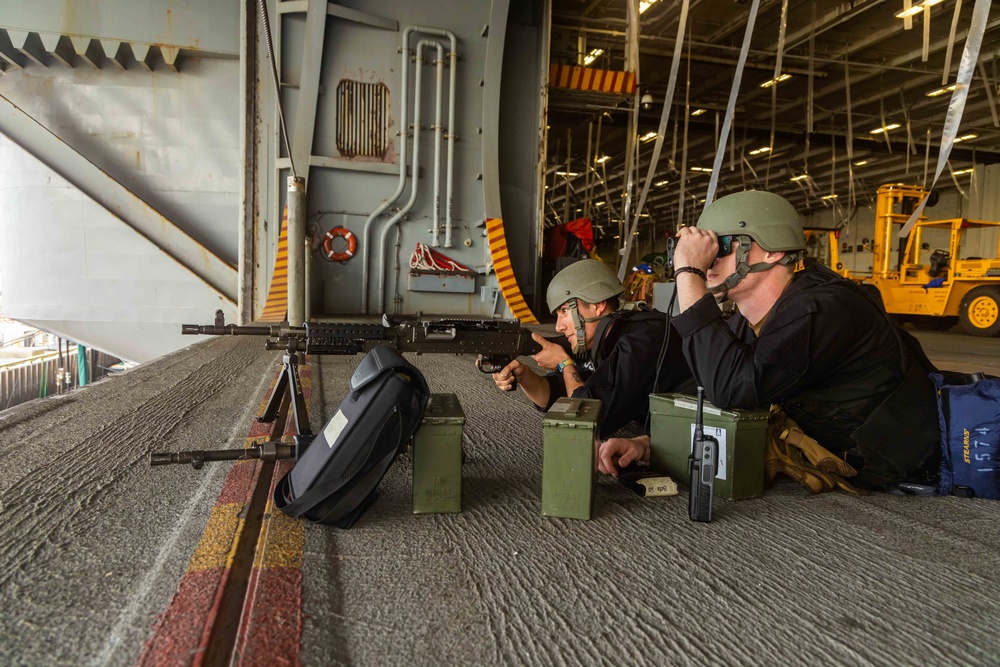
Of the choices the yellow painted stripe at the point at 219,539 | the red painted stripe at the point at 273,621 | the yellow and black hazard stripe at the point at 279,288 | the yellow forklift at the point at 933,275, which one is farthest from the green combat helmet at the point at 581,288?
the yellow forklift at the point at 933,275

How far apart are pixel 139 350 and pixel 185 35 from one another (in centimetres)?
415

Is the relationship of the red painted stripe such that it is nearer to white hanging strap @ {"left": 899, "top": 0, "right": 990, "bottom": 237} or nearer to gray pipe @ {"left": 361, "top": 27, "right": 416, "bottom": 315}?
white hanging strap @ {"left": 899, "top": 0, "right": 990, "bottom": 237}

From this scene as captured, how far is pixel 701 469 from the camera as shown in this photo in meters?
1.80

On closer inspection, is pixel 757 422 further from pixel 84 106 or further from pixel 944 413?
pixel 84 106

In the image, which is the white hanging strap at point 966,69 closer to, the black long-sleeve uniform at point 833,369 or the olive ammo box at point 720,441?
the black long-sleeve uniform at point 833,369

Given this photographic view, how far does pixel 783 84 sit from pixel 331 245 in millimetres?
11080

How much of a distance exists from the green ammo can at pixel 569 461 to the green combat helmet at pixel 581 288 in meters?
0.98

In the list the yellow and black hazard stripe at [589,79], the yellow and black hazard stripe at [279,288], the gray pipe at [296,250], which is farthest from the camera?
the yellow and black hazard stripe at [589,79]

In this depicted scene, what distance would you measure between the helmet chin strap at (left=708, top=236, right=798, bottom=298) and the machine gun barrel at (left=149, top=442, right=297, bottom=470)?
1523 millimetres

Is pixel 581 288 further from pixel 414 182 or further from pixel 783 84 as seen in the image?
pixel 783 84

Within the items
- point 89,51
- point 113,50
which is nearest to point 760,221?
point 113,50

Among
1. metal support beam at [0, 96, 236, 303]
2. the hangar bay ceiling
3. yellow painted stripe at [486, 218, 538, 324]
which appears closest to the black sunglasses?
the hangar bay ceiling

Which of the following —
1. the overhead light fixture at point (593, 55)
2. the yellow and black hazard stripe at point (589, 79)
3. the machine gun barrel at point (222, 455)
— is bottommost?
the machine gun barrel at point (222, 455)

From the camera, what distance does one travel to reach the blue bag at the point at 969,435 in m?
1.91
